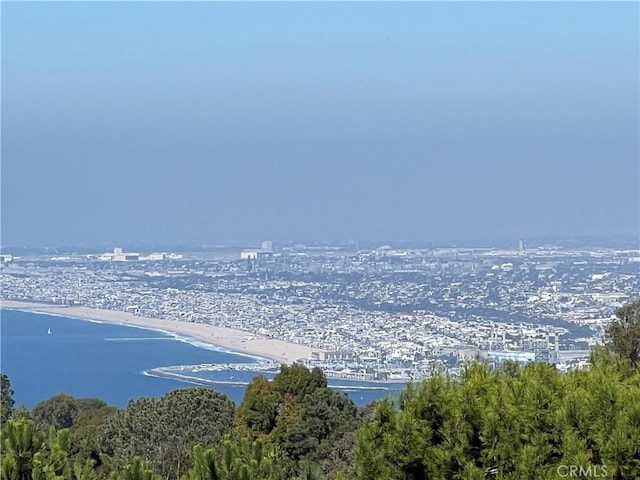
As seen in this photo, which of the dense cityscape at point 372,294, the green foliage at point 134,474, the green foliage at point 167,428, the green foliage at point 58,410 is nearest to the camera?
the green foliage at point 134,474

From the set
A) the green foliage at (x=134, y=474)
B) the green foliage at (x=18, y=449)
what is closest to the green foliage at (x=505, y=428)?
the green foliage at (x=134, y=474)

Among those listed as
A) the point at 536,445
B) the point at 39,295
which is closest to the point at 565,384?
the point at 536,445

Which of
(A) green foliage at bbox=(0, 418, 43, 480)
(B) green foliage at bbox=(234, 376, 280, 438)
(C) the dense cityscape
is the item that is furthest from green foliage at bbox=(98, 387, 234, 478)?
(C) the dense cityscape

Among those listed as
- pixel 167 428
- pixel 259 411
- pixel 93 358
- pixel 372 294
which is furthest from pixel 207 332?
pixel 167 428

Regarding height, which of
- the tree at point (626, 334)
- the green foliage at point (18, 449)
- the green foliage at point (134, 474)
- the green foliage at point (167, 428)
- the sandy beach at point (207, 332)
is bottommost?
the sandy beach at point (207, 332)

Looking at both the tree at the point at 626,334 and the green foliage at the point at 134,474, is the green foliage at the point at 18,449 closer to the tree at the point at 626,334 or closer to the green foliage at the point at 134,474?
the green foliage at the point at 134,474

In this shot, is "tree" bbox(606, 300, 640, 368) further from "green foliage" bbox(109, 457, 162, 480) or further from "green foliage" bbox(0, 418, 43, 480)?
"green foliage" bbox(0, 418, 43, 480)
